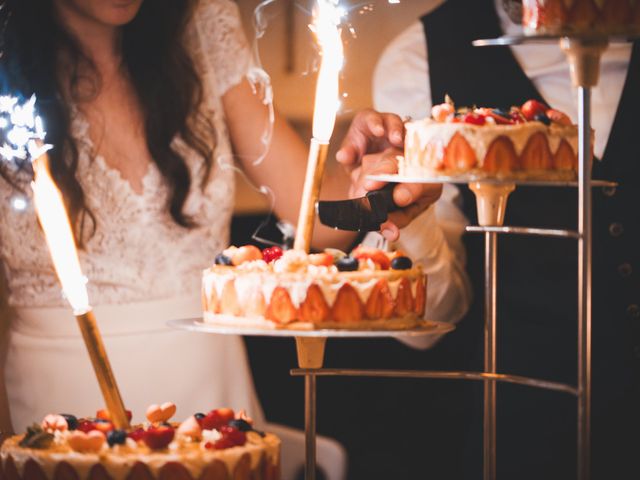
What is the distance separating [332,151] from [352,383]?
75cm

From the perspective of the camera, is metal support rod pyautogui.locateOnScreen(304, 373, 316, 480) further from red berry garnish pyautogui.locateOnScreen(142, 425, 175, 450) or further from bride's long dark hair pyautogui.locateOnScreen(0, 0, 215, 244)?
bride's long dark hair pyautogui.locateOnScreen(0, 0, 215, 244)

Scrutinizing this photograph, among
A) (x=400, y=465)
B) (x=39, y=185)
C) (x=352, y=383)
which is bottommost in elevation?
(x=400, y=465)

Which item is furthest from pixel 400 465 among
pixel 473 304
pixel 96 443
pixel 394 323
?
pixel 96 443

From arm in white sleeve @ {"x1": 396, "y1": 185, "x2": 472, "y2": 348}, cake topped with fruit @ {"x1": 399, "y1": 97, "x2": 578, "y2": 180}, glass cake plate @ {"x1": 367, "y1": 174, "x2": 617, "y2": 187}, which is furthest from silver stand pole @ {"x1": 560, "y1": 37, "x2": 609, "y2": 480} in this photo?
arm in white sleeve @ {"x1": 396, "y1": 185, "x2": 472, "y2": 348}

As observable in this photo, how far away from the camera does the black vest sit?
122 inches

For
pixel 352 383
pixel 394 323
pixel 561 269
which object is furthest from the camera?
pixel 352 383

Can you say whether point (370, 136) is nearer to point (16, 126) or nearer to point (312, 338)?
point (312, 338)

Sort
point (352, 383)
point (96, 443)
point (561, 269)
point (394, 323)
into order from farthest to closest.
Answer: point (352, 383) → point (561, 269) → point (394, 323) → point (96, 443)

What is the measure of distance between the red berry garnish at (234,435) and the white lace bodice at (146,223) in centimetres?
126

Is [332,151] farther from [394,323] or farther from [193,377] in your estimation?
[394,323]

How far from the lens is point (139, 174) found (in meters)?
3.31

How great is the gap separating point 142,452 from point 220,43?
1699 mm

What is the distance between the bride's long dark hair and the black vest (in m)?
0.77

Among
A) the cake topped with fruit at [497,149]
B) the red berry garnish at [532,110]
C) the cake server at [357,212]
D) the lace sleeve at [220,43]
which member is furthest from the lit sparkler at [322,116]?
the lace sleeve at [220,43]
